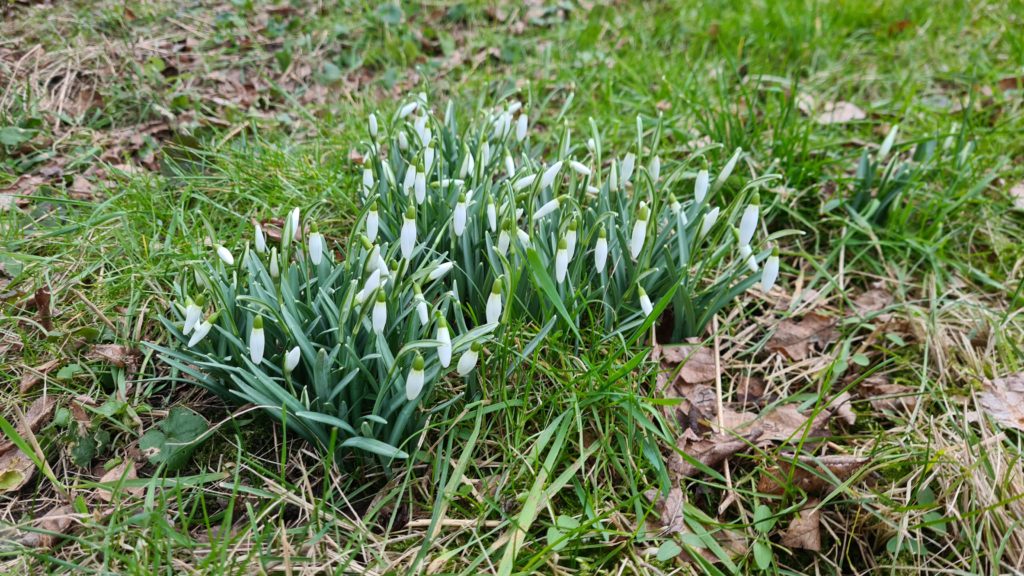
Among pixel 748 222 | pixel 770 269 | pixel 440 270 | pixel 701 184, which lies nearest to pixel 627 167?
pixel 701 184

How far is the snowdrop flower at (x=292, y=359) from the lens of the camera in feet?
6.15

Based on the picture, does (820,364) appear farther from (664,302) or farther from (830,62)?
(830,62)

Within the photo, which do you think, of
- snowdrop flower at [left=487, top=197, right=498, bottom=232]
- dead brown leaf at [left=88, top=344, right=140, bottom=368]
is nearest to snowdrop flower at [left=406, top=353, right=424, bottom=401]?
snowdrop flower at [left=487, top=197, right=498, bottom=232]

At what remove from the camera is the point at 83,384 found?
2.24 m

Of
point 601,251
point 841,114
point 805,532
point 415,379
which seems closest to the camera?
point 415,379

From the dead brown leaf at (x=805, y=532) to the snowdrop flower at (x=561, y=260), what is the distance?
3.04 feet

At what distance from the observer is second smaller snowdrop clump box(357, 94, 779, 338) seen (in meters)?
2.19

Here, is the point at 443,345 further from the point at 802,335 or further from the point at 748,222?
the point at 802,335

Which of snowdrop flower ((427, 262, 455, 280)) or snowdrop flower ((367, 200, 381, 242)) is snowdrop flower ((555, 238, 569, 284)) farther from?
snowdrop flower ((367, 200, 381, 242))

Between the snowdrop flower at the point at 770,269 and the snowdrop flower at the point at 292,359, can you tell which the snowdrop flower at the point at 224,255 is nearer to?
the snowdrop flower at the point at 292,359

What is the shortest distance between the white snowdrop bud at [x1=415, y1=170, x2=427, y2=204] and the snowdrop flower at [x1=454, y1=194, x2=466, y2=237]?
160 mm

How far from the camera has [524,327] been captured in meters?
2.34

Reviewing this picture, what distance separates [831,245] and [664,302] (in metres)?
1.34

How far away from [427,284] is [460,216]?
1.02ft
